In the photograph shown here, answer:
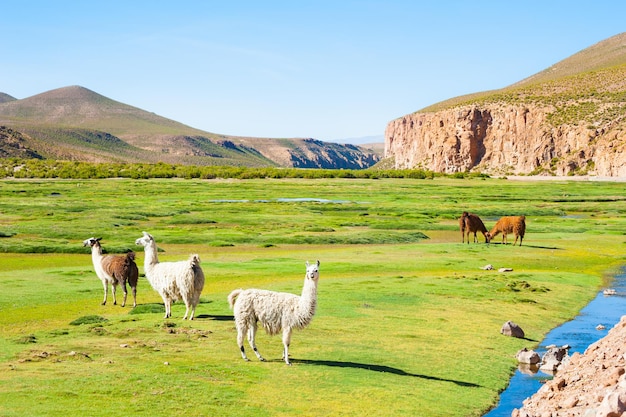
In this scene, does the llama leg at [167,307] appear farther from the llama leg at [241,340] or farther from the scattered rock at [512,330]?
the scattered rock at [512,330]

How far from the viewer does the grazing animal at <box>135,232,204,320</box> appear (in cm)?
1819

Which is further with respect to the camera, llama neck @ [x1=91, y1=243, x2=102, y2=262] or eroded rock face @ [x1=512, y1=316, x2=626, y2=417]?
llama neck @ [x1=91, y1=243, x2=102, y2=262]

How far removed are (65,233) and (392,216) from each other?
95.3ft

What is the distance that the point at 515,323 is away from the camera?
20344 millimetres

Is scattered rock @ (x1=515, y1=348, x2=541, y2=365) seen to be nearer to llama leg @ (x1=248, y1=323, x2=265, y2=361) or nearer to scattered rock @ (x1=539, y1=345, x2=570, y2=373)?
scattered rock @ (x1=539, y1=345, x2=570, y2=373)

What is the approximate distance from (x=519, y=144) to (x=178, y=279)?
162m

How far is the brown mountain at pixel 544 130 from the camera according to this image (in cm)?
14675

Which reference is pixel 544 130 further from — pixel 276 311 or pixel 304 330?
pixel 276 311

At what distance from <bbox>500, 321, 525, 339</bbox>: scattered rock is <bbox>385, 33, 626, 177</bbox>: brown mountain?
4898 inches

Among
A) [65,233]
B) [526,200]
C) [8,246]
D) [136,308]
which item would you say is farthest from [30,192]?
[136,308]

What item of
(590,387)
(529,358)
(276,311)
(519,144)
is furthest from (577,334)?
(519,144)

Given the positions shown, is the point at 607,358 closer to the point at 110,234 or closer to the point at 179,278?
the point at 179,278

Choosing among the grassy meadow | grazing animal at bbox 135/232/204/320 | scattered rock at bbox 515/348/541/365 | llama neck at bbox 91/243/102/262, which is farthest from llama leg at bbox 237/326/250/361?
llama neck at bbox 91/243/102/262

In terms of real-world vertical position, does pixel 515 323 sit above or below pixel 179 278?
below
